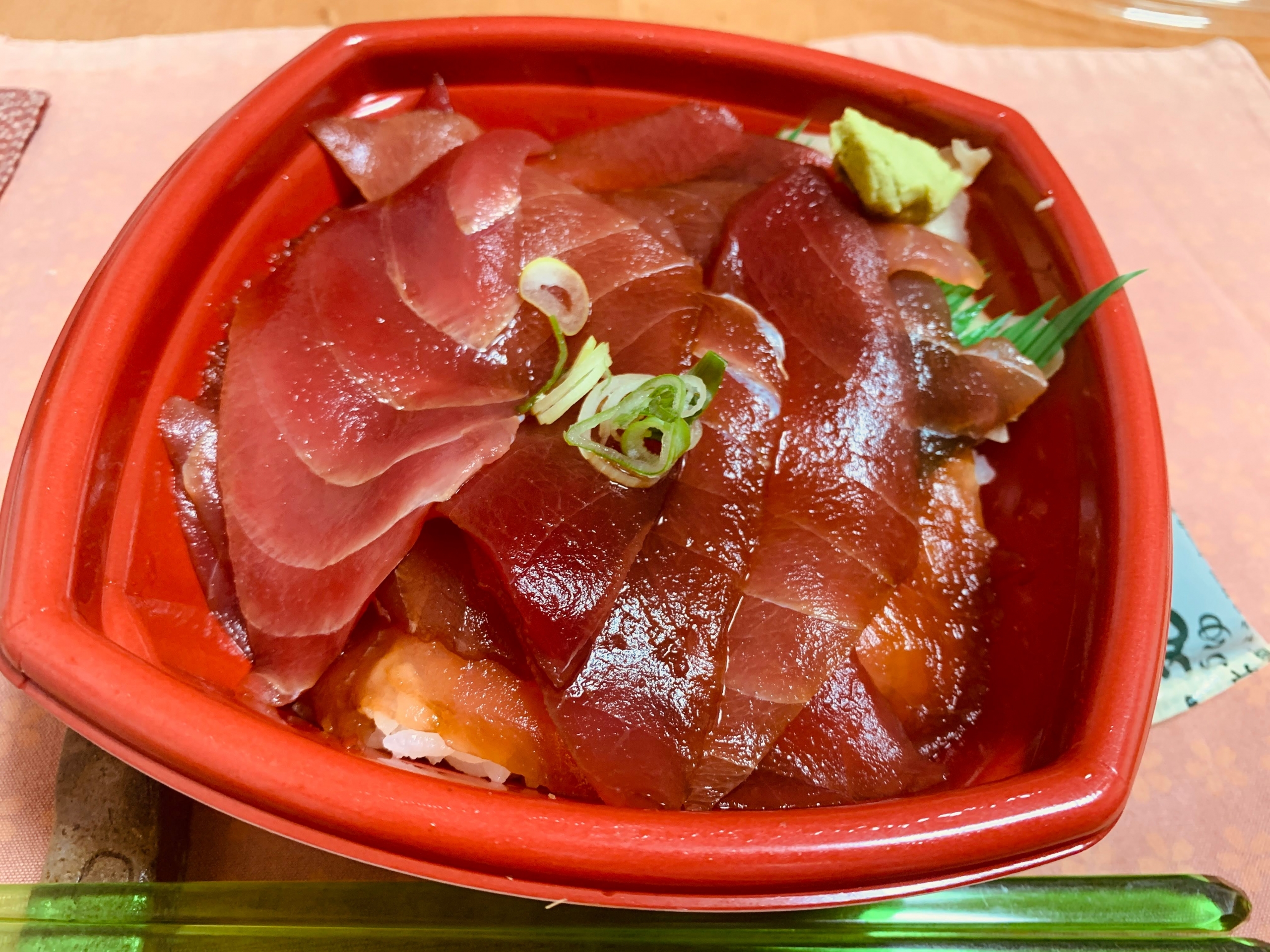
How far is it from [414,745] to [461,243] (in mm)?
661

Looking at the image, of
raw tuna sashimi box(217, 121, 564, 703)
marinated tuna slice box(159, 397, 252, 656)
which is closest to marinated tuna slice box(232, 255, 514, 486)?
raw tuna sashimi box(217, 121, 564, 703)

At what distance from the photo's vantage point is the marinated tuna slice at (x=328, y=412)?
932 millimetres

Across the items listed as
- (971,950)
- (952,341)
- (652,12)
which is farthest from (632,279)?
(652,12)

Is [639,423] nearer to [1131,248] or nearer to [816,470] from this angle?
[816,470]

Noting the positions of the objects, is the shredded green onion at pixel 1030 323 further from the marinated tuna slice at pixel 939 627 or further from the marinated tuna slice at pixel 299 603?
the marinated tuna slice at pixel 299 603

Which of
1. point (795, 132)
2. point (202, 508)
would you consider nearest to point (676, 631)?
point (202, 508)

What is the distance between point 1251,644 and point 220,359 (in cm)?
178

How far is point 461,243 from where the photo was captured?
1.07m

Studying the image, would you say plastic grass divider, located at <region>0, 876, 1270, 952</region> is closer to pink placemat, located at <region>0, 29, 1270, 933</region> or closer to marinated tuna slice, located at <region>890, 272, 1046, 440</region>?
pink placemat, located at <region>0, 29, 1270, 933</region>

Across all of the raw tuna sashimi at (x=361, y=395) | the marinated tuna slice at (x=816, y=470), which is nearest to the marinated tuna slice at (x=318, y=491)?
the raw tuna sashimi at (x=361, y=395)

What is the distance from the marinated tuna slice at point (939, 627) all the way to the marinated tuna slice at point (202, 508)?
819mm

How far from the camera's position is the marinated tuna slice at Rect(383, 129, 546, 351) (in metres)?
1.04

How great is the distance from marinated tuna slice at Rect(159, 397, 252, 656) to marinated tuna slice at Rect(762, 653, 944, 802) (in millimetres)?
695

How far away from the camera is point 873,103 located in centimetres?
143
